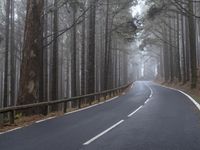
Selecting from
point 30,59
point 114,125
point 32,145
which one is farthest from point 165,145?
point 30,59

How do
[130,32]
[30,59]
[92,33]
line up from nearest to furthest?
1. [30,59]
2. [92,33]
3. [130,32]

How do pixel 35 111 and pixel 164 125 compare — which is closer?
pixel 164 125

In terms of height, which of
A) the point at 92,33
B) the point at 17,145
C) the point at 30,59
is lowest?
Answer: the point at 17,145

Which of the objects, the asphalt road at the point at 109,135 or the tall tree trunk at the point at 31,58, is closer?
the asphalt road at the point at 109,135

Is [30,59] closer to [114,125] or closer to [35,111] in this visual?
[35,111]

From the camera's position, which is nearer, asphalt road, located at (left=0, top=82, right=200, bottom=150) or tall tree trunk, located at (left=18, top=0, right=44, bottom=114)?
asphalt road, located at (left=0, top=82, right=200, bottom=150)

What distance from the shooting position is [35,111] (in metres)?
17.9

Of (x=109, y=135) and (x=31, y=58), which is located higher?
(x=31, y=58)

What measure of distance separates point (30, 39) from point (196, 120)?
26.6ft

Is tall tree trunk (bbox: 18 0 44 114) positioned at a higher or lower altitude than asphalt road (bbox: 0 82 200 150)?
higher

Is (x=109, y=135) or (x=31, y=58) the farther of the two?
(x=31, y=58)

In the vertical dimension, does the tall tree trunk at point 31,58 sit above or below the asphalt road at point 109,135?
above

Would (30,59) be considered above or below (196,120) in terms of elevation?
above

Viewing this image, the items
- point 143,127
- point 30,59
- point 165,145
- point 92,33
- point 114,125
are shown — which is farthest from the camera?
point 92,33
